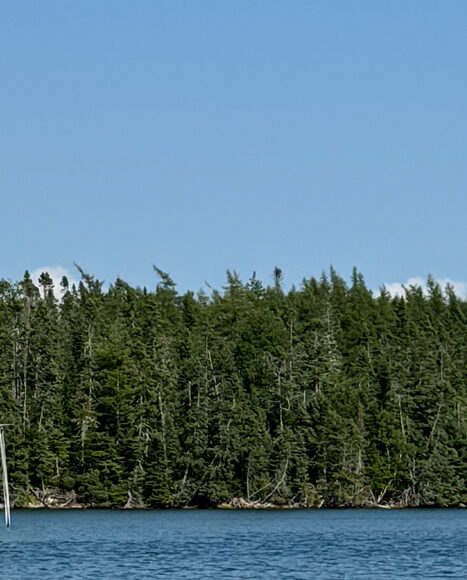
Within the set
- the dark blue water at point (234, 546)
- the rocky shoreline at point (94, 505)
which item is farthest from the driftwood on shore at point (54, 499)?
the dark blue water at point (234, 546)

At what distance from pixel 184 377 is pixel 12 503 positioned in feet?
68.9

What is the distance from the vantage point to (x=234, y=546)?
67938 mm

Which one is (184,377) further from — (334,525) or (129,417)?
(334,525)

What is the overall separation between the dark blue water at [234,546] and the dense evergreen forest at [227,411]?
1580 centimetres

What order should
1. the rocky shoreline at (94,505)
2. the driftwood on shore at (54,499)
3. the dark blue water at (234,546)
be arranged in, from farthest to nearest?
the driftwood on shore at (54,499) → the rocky shoreline at (94,505) → the dark blue water at (234,546)

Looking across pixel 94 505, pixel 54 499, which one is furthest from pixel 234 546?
pixel 54 499

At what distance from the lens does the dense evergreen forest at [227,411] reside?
118m

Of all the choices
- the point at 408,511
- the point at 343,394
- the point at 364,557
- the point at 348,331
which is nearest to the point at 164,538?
the point at 364,557

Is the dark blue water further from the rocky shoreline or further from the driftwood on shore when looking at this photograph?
the driftwood on shore

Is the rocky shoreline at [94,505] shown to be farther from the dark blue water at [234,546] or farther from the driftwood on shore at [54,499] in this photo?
the dark blue water at [234,546]

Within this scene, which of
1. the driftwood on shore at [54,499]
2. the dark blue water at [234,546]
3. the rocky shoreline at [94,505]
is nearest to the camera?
the dark blue water at [234,546]

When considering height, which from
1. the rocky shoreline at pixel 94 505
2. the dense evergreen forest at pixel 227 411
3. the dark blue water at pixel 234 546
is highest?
the dense evergreen forest at pixel 227 411

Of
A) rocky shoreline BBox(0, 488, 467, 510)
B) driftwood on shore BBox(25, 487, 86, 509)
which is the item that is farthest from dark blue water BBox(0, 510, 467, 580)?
driftwood on shore BBox(25, 487, 86, 509)

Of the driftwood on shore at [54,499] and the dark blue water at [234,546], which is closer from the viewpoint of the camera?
the dark blue water at [234,546]
